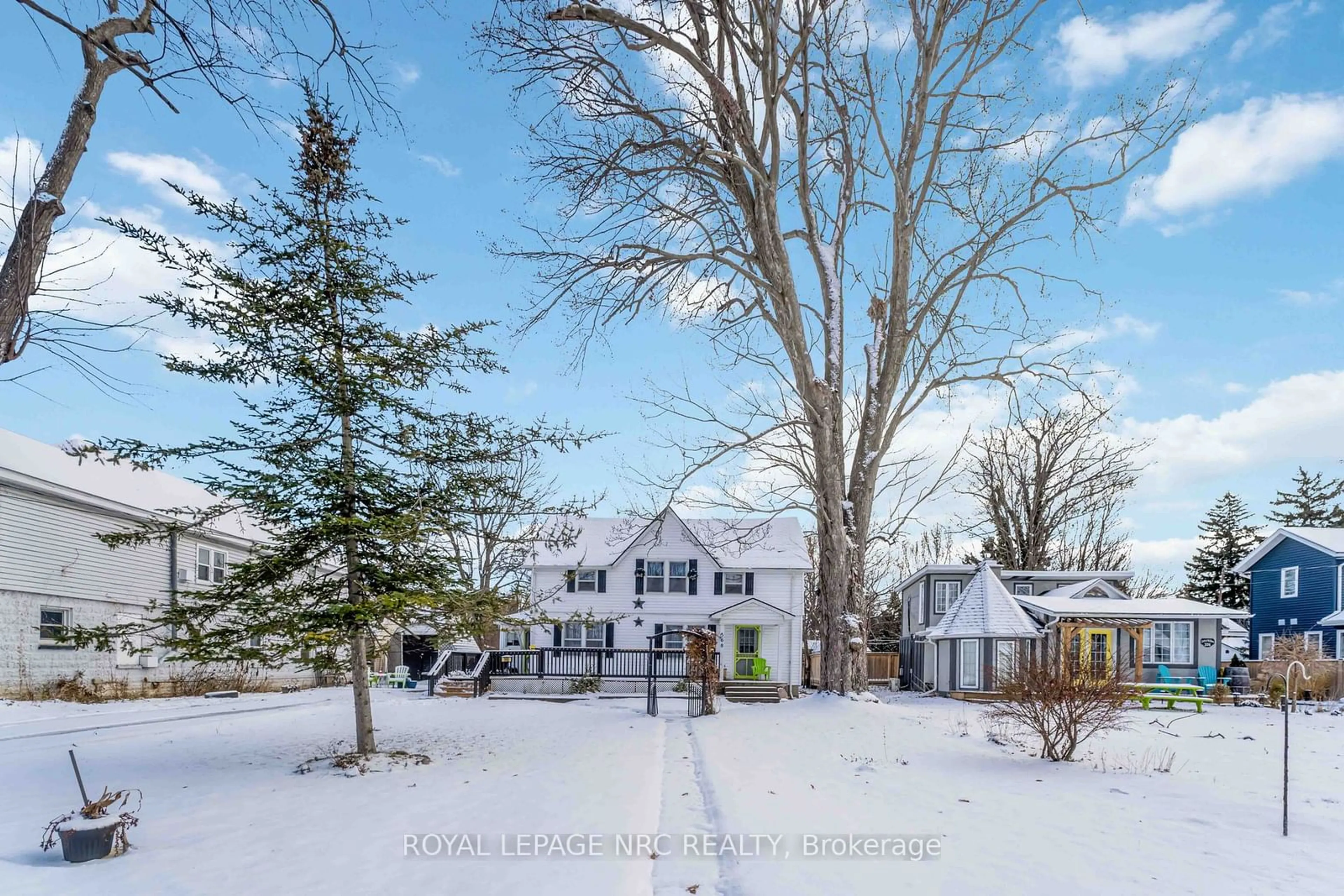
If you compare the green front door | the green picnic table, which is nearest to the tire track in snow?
the green picnic table

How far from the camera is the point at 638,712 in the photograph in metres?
18.0

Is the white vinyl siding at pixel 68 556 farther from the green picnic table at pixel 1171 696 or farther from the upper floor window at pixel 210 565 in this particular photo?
the green picnic table at pixel 1171 696

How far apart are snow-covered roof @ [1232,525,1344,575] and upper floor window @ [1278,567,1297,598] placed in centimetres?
106

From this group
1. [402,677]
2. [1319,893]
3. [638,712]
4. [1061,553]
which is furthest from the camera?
[1061,553]

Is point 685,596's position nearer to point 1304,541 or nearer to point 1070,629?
point 1070,629

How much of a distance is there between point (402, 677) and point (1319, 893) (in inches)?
1047

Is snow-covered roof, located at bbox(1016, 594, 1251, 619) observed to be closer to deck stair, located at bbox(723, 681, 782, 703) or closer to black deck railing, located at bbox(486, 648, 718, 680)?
deck stair, located at bbox(723, 681, 782, 703)

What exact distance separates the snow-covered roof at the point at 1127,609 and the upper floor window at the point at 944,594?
3.44m

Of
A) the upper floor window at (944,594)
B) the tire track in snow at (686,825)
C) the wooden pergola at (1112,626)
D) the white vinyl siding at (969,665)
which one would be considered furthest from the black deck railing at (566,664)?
the tire track in snow at (686,825)

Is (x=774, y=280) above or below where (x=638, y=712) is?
above

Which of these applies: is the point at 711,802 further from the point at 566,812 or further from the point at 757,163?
the point at 757,163

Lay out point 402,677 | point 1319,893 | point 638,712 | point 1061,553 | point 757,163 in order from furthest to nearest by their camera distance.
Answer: point 1061,553 → point 402,677 → point 638,712 → point 757,163 → point 1319,893

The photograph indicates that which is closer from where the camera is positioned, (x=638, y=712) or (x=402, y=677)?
(x=638, y=712)

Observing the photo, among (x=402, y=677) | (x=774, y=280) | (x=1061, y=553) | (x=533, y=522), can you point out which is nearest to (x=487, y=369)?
(x=533, y=522)
